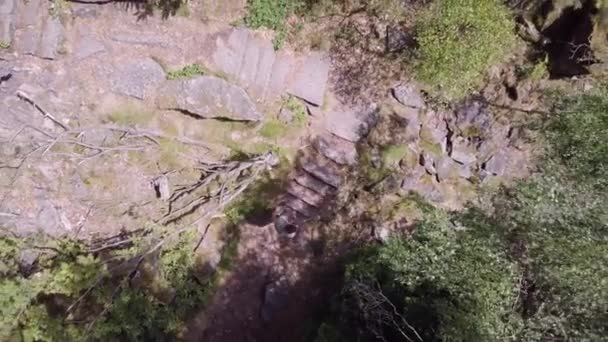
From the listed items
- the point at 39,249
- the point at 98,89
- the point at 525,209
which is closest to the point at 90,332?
the point at 39,249

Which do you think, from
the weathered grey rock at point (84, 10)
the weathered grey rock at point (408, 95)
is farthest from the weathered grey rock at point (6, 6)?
the weathered grey rock at point (408, 95)

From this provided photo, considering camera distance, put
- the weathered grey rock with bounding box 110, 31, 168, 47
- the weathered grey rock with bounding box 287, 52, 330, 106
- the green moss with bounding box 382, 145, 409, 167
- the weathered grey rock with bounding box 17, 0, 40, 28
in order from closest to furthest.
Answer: the weathered grey rock with bounding box 17, 0, 40, 28 < the weathered grey rock with bounding box 110, 31, 168, 47 < the weathered grey rock with bounding box 287, 52, 330, 106 < the green moss with bounding box 382, 145, 409, 167

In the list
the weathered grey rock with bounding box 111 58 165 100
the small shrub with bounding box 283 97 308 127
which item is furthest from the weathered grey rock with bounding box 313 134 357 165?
the weathered grey rock with bounding box 111 58 165 100

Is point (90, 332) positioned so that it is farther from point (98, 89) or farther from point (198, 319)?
point (98, 89)

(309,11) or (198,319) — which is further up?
(309,11)

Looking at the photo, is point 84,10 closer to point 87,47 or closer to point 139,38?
point 87,47

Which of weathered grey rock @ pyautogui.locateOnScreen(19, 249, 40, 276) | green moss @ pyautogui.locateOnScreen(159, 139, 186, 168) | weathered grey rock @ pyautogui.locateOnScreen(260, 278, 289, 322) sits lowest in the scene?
weathered grey rock @ pyautogui.locateOnScreen(260, 278, 289, 322)

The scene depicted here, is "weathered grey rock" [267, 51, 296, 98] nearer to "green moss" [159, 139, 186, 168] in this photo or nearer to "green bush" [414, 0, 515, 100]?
"green moss" [159, 139, 186, 168]
